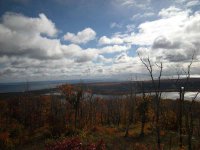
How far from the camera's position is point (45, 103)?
10669 centimetres

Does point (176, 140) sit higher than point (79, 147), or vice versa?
point (79, 147)

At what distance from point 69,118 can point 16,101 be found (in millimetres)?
43628

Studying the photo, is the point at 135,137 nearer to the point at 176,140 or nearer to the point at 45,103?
the point at 176,140

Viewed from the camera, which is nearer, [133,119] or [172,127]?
[172,127]

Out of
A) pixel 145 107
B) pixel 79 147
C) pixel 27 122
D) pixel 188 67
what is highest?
pixel 188 67

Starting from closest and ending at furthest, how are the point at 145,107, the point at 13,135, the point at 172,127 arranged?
the point at 145,107 → the point at 172,127 → the point at 13,135

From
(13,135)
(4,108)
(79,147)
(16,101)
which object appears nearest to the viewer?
(79,147)

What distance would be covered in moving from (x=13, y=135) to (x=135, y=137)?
3684 centimetres

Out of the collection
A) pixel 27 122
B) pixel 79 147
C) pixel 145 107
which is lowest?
pixel 27 122

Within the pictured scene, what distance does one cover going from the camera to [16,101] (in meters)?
113

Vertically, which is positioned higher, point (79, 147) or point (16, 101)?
point (79, 147)

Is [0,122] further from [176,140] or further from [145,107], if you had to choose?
[176,140]

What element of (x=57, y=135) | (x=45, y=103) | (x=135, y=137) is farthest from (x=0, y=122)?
(x=135, y=137)

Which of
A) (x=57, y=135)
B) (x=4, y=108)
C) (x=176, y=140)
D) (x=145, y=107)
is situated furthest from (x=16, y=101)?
(x=176, y=140)
